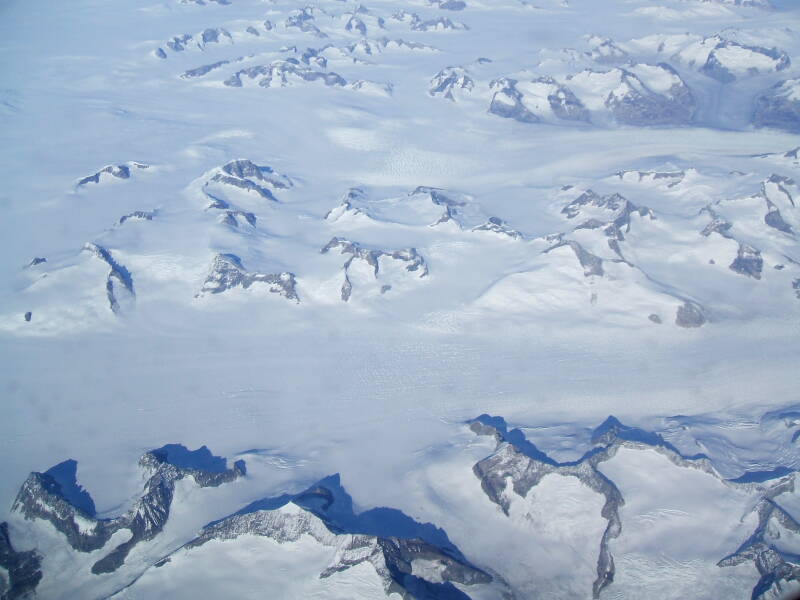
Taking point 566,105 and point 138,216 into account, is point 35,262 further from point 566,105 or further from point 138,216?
point 566,105

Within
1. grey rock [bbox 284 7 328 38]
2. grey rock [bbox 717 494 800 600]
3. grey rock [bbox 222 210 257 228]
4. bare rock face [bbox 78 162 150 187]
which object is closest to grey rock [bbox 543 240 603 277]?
grey rock [bbox 717 494 800 600]

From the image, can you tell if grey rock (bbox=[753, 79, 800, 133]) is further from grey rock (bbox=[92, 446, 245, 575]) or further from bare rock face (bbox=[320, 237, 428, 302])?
grey rock (bbox=[92, 446, 245, 575])

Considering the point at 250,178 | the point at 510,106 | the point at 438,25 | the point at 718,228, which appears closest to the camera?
the point at 718,228

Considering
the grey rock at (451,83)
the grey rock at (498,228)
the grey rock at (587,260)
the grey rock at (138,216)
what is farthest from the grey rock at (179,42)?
the grey rock at (587,260)

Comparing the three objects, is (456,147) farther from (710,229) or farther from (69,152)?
(69,152)

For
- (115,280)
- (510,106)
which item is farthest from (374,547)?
(510,106)

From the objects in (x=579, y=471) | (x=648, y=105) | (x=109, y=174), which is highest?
(x=648, y=105)
